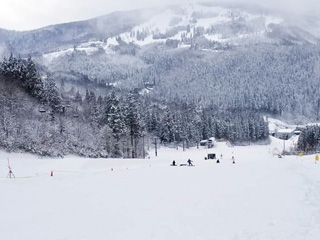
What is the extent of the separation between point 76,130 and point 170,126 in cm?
4690

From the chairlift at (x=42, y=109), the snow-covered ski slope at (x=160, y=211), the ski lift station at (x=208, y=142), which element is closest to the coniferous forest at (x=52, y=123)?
the chairlift at (x=42, y=109)

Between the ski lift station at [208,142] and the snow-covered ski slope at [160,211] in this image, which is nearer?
the snow-covered ski slope at [160,211]

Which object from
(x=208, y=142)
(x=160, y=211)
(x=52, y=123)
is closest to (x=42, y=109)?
(x=52, y=123)

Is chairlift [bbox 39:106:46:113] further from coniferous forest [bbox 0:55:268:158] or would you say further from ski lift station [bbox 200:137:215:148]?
ski lift station [bbox 200:137:215:148]

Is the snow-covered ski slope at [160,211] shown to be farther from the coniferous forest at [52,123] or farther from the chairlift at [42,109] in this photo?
the chairlift at [42,109]

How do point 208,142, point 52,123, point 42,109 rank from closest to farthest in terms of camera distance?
point 52,123 < point 42,109 < point 208,142

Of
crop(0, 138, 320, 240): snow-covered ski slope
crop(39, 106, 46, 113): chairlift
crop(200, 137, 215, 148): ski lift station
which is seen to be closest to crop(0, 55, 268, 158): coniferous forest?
crop(39, 106, 46, 113): chairlift

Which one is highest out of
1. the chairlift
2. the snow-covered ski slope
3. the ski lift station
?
the chairlift

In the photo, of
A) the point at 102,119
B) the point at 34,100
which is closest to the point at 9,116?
the point at 34,100

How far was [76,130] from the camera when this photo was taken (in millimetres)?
70000

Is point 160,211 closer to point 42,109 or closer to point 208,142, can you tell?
point 42,109

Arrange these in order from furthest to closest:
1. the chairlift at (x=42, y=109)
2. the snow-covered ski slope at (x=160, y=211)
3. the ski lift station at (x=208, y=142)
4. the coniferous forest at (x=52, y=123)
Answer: the ski lift station at (x=208, y=142)
the chairlift at (x=42, y=109)
the coniferous forest at (x=52, y=123)
the snow-covered ski slope at (x=160, y=211)

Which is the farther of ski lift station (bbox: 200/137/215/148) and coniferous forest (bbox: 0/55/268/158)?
ski lift station (bbox: 200/137/215/148)

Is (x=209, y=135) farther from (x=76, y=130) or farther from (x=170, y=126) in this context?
(x=76, y=130)
